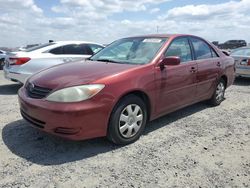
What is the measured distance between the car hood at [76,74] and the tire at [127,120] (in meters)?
0.46

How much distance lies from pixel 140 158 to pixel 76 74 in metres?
1.42

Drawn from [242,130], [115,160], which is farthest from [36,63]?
[242,130]

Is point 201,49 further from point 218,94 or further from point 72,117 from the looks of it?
point 72,117

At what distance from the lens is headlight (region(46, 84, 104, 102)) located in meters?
3.36

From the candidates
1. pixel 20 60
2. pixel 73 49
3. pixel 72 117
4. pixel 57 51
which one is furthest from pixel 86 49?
pixel 72 117

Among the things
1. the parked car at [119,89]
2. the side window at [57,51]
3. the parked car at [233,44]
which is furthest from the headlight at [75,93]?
the parked car at [233,44]

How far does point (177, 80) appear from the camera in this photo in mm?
4516

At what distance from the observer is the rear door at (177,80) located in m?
4.27

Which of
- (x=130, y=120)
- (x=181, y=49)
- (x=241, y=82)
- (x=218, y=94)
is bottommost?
(x=241, y=82)

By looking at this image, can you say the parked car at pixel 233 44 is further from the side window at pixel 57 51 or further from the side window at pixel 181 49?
the side window at pixel 181 49

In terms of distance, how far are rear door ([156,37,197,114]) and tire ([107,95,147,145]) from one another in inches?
17.5

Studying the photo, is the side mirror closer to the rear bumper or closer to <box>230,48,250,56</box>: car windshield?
the rear bumper

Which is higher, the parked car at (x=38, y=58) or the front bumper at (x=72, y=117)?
the parked car at (x=38, y=58)

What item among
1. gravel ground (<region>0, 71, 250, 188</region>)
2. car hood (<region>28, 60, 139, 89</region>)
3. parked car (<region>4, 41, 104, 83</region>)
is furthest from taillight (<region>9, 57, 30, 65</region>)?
car hood (<region>28, 60, 139, 89</region>)
